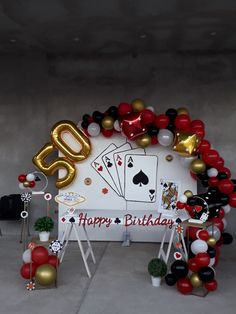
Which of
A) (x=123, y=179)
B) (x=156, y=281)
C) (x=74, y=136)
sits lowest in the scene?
(x=156, y=281)

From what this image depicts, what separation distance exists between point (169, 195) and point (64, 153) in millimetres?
1795

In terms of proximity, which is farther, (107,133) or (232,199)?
(107,133)

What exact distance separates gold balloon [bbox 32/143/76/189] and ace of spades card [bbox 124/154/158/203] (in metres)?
0.88

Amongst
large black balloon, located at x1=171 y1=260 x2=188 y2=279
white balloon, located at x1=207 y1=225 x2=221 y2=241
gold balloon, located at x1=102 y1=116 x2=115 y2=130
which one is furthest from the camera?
gold balloon, located at x1=102 y1=116 x2=115 y2=130

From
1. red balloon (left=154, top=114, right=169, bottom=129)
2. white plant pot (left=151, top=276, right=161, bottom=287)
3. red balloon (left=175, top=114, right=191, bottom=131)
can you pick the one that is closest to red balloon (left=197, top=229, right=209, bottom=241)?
white plant pot (left=151, top=276, right=161, bottom=287)

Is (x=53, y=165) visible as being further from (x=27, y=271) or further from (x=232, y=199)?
(x=232, y=199)

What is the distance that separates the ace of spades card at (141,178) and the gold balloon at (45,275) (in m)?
2.17

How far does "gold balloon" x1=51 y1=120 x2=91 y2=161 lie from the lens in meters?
5.76

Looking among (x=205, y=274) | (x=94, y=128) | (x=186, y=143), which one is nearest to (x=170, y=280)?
(x=205, y=274)

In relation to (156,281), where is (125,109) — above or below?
above

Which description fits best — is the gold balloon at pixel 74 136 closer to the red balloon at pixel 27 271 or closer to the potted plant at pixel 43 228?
the potted plant at pixel 43 228

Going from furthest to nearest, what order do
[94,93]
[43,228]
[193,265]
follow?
[94,93]
[43,228]
[193,265]

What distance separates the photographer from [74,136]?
579cm

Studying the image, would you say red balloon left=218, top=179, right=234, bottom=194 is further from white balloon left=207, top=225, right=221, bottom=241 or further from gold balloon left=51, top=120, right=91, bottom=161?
gold balloon left=51, top=120, right=91, bottom=161
